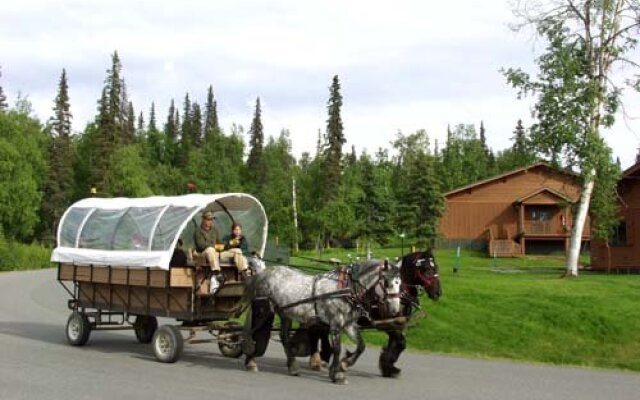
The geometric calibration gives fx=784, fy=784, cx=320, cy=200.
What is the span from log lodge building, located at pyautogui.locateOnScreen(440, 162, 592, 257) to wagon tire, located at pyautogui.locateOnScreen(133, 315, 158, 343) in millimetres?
45586

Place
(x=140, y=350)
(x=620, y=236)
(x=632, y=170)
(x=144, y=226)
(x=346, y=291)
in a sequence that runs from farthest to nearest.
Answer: (x=620, y=236)
(x=632, y=170)
(x=140, y=350)
(x=144, y=226)
(x=346, y=291)

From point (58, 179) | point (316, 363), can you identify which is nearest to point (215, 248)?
point (316, 363)

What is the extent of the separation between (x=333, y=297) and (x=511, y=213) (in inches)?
2087

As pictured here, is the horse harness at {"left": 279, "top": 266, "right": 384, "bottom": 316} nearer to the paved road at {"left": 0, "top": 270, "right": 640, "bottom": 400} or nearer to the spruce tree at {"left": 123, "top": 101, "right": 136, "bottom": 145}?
the paved road at {"left": 0, "top": 270, "right": 640, "bottom": 400}

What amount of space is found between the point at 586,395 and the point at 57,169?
293 ft

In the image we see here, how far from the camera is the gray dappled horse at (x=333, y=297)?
11953mm

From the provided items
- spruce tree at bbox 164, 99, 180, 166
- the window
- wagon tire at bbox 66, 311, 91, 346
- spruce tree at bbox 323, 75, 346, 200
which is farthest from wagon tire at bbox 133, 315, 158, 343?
spruce tree at bbox 164, 99, 180, 166

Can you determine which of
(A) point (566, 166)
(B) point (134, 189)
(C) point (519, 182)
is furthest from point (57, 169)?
(A) point (566, 166)

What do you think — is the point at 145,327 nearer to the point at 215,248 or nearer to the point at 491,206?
the point at 215,248

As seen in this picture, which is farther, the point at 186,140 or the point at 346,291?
the point at 186,140

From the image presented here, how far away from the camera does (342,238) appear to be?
77938mm

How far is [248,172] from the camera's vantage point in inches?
4080

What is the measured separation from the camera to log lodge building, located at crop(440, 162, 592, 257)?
6003 centimetres

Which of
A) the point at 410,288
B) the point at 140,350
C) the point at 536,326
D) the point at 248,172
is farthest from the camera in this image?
the point at 248,172
